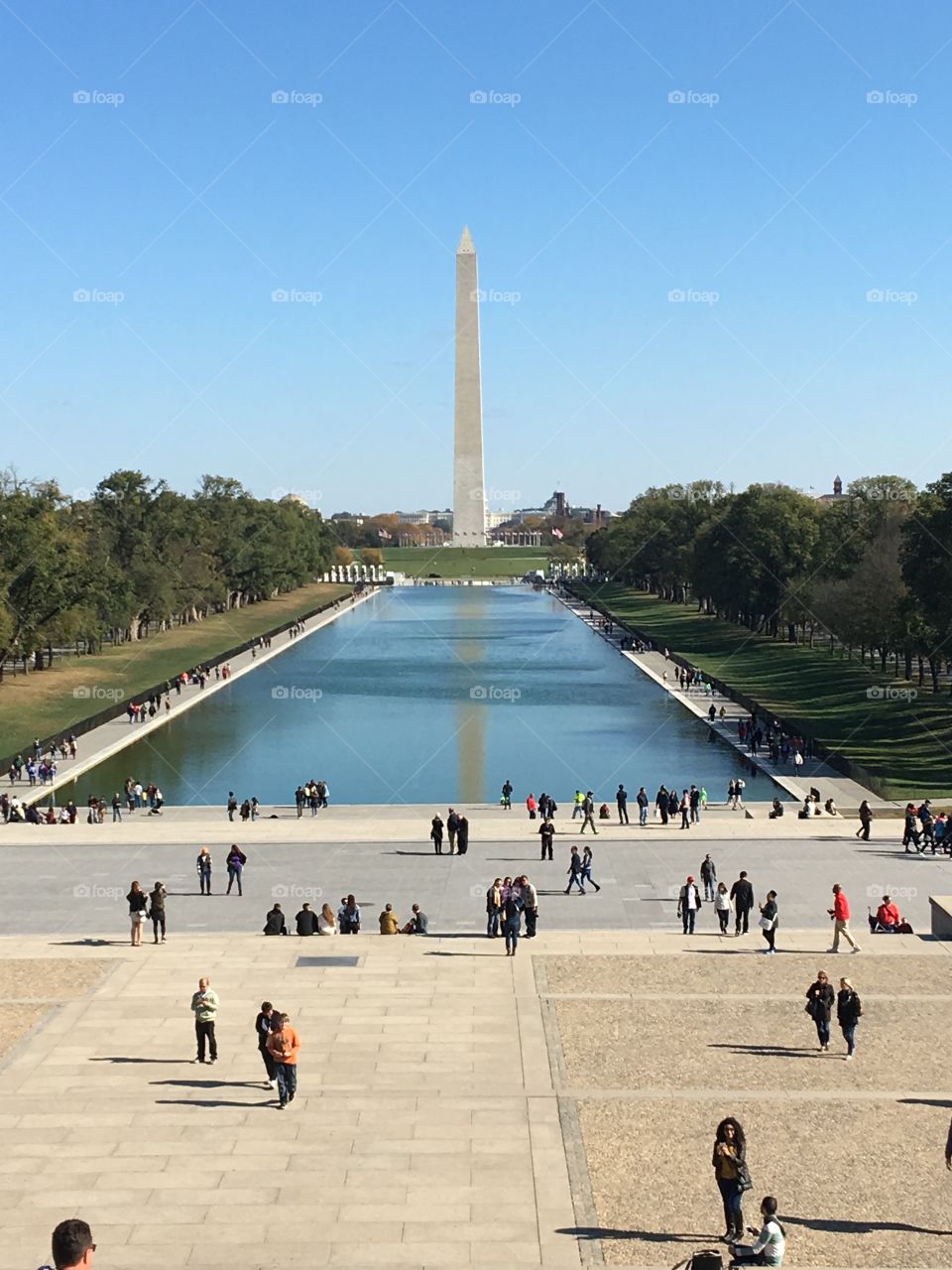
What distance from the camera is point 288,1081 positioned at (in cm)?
1551

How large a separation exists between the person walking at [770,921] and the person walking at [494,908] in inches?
145

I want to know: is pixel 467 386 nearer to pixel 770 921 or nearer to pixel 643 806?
pixel 643 806

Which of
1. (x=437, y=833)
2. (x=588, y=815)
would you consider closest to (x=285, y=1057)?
(x=437, y=833)

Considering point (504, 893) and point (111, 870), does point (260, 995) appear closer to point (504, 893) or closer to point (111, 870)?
point (504, 893)

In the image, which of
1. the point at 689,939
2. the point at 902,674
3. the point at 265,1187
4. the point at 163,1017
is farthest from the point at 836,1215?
the point at 902,674

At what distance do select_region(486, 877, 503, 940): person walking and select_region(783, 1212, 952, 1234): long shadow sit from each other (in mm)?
10383

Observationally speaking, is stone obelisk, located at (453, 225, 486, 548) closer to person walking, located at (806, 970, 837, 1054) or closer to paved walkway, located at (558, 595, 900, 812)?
paved walkway, located at (558, 595, 900, 812)

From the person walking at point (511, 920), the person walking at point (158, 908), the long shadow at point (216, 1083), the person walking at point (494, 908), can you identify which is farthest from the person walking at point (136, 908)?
the long shadow at point (216, 1083)

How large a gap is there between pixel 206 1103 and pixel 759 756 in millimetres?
35676

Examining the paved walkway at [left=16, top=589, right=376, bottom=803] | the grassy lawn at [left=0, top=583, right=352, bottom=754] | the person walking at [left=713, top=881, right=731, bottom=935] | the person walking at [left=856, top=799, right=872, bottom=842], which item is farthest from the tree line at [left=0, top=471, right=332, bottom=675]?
the person walking at [left=713, top=881, right=731, bottom=935]

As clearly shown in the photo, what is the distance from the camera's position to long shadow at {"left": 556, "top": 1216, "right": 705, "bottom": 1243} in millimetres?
12469

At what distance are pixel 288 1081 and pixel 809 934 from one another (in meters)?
10.4

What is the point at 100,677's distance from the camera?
72.4 metres

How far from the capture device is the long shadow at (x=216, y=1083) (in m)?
16.3
